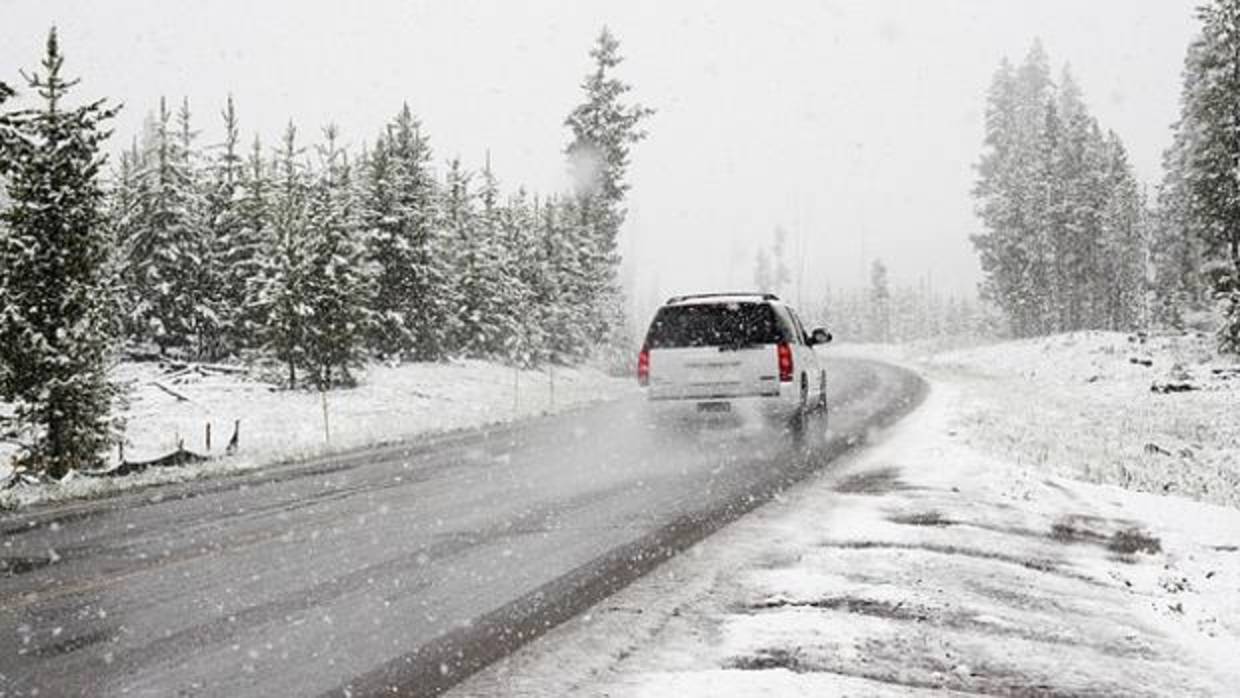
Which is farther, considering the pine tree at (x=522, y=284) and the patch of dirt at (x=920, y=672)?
the pine tree at (x=522, y=284)

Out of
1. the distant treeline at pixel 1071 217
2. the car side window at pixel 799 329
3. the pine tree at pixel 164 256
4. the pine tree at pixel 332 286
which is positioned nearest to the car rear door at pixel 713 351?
the car side window at pixel 799 329

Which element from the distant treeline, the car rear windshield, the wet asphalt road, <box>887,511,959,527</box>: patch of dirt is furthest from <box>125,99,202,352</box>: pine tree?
the distant treeline

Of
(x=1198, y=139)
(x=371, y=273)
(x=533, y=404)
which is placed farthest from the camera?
(x=1198, y=139)

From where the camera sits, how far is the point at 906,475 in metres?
10.9

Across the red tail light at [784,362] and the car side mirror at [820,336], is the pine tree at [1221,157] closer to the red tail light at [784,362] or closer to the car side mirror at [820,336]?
the car side mirror at [820,336]

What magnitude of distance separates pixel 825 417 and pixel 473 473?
8506 mm

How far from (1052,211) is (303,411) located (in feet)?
152

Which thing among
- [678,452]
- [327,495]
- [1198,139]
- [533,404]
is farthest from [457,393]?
[1198,139]

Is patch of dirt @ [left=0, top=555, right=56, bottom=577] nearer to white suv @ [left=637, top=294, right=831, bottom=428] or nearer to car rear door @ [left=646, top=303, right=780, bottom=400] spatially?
white suv @ [left=637, top=294, right=831, bottom=428]

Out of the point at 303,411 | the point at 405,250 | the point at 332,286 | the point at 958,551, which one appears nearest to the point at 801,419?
the point at 958,551

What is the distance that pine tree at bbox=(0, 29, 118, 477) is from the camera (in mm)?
15695

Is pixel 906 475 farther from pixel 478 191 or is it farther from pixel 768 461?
pixel 478 191

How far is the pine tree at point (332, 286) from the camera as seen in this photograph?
2734 cm

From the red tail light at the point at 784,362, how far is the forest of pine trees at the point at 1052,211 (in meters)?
47.9
